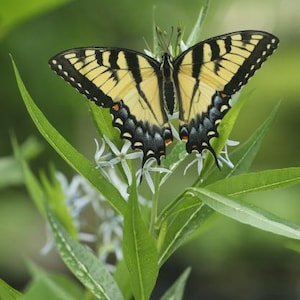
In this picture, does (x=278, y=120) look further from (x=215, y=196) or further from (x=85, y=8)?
(x=215, y=196)

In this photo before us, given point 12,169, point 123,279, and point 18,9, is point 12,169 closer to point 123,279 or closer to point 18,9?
point 18,9

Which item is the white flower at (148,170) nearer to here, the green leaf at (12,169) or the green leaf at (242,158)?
the green leaf at (242,158)

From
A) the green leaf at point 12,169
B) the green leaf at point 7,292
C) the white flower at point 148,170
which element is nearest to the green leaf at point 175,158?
the white flower at point 148,170

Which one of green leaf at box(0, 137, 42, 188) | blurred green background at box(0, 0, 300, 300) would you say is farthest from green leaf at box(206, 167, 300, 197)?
blurred green background at box(0, 0, 300, 300)

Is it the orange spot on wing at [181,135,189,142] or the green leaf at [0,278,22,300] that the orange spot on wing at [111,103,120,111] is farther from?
the green leaf at [0,278,22,300]

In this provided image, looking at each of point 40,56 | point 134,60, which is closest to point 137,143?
point 134,60

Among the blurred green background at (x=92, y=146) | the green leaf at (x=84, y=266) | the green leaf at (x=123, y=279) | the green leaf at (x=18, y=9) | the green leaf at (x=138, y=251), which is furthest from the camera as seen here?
the blurred green background at (x=92, y=146)
